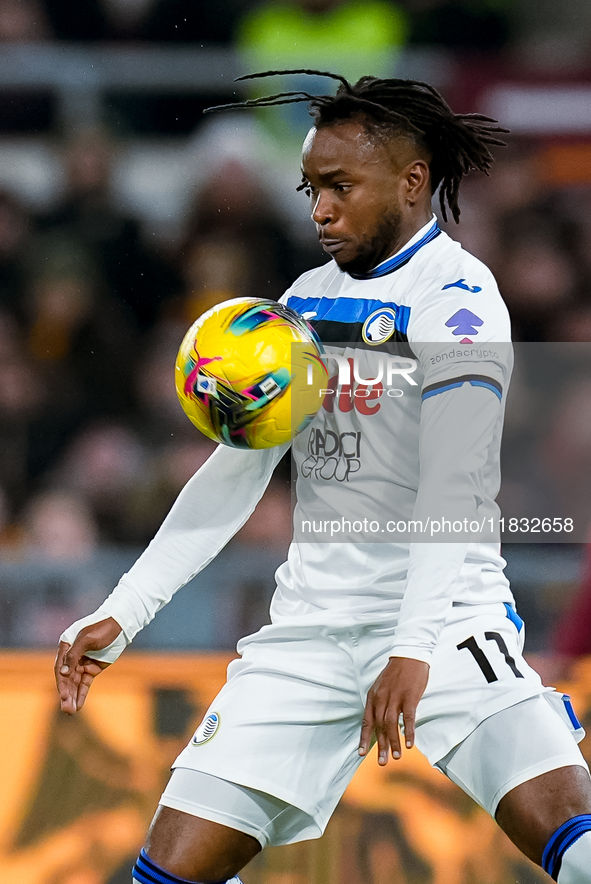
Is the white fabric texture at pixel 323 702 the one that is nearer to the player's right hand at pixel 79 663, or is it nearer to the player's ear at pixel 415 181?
the player's right hand at pixel 79 663

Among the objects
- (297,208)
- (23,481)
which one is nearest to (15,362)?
(23,481)

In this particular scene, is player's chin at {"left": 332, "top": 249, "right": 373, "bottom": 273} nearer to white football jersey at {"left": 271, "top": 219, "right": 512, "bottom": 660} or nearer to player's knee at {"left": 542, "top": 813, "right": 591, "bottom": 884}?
white football jersey at {"left": 271, "top": 219, "right": 512, "bottom": 660}

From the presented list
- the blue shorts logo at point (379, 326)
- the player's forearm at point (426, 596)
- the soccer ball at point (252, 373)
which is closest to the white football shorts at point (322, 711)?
the player's forearm at point (426, 596)

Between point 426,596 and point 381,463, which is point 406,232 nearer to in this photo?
point 381,463

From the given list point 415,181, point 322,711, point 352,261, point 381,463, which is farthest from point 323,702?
point 415,181

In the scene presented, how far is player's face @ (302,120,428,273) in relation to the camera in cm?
175

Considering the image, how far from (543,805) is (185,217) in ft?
7.91

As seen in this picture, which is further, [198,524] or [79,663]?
[198,524]

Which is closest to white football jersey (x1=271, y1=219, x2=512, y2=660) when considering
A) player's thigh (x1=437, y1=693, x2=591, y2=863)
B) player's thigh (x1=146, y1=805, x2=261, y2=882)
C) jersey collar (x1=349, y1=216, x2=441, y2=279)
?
jersey collar (x1=349, y1=216, x2=441, y2=279)

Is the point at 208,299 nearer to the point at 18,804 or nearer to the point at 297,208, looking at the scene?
the point at 297,208

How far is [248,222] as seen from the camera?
11.1ft

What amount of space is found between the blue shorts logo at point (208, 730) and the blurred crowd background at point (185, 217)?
54.6 inches

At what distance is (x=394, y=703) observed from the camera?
4.72 feet

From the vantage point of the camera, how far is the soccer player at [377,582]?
1521 millimetres
